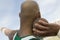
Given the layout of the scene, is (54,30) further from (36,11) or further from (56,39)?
(36,11)

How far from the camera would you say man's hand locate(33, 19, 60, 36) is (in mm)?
1198

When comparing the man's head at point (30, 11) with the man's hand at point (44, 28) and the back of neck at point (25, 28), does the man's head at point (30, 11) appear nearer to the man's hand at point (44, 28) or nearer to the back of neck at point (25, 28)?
the back of neck at point (25, 28)

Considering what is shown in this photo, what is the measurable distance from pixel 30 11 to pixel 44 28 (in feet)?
0.64

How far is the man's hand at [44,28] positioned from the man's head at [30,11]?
13 centimetres

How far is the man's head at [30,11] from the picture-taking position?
134 centimetres

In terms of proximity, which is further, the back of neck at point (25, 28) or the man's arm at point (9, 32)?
the man's arm at point (9, 32)

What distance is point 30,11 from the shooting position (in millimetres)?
1343

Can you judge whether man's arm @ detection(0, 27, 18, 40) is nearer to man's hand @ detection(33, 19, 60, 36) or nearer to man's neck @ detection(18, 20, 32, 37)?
man's neck @ detection(18, 20, 32, 37)

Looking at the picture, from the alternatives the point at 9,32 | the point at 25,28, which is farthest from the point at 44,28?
the point at 9,32

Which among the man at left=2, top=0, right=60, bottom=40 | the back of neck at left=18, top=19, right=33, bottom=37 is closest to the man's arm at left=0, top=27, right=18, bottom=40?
the back of neck at left=18, top=19, right=33, bottom=37

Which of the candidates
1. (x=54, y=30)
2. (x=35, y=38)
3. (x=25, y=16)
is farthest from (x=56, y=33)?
(x=25, y=16)

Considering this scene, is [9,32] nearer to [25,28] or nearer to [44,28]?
[25,28]

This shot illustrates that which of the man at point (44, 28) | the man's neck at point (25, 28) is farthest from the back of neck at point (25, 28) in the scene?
the man at point (44, 28)

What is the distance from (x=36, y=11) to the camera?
1.35 meters
